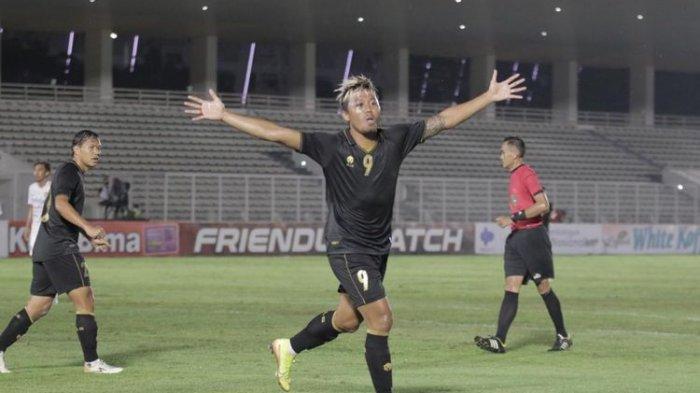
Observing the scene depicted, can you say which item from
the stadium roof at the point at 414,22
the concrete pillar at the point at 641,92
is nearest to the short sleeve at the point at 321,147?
the stadium roof at the point at 414,22

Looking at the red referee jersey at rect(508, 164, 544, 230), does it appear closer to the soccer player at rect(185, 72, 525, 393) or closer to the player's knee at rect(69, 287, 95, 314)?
the player's knee at rect(69, 287, 95, 314)

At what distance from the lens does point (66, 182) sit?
13.0 metres

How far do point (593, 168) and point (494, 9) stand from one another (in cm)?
980

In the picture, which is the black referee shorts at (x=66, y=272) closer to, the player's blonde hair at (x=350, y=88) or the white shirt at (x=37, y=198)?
the player's blonde hair at (x=350, y=88)

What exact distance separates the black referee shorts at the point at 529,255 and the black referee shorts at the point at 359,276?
5.48 meters

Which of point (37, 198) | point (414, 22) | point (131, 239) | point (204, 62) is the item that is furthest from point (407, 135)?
point (204, 62)

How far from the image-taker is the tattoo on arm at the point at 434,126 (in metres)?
10.7

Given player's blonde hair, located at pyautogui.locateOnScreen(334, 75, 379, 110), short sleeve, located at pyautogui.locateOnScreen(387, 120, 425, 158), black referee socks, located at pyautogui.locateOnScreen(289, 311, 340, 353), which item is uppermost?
player's blonde hair, located at pyautogui.locateOnScreen(334, 75, 379, 110)

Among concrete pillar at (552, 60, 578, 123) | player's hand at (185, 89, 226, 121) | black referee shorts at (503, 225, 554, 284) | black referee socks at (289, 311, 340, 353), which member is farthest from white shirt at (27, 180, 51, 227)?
concrete pillar at (552, 60, 578, 123)

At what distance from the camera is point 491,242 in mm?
51688

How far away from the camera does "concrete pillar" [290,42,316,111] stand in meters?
64.6

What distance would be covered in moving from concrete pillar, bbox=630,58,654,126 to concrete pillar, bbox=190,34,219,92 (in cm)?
2133

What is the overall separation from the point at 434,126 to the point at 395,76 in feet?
185

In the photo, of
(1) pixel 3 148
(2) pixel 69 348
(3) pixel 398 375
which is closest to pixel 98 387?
(3) pixel 398 375
